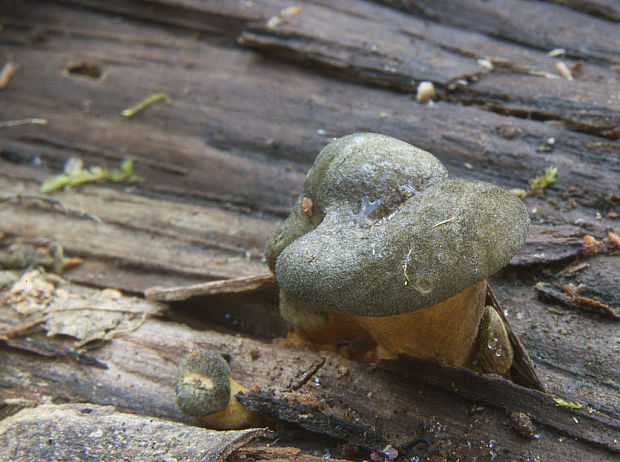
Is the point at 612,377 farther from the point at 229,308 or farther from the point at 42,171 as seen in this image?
the point at 42,171

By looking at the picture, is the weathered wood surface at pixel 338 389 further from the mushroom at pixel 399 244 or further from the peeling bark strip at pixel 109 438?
the peeling bark strip at pixel 109 438

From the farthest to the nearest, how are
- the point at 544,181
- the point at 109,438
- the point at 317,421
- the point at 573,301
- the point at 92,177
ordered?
the point at 92,177, the point at 544,181, the point at 573,301, the point at 317,421, the point at 109,438

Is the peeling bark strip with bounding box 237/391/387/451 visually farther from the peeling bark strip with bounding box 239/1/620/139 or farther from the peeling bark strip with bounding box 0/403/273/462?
the peeling bark strip with bounding box 239/1/620/139

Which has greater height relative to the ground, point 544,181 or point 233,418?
Result: point 544,181

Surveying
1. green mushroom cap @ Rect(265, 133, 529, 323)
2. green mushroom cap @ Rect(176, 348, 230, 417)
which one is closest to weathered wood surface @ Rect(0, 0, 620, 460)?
green mushroom cap @ Rect(176, 348, 230, 417)

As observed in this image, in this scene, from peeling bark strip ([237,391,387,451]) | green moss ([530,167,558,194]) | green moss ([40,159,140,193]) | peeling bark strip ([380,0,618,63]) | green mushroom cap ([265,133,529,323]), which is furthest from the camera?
green moss ([40,159,140,193])

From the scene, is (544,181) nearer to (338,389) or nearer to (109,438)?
(338,389)

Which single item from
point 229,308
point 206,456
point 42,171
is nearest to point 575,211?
point 229,308

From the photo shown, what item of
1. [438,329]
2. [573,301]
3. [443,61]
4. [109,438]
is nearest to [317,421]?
[438,329]
